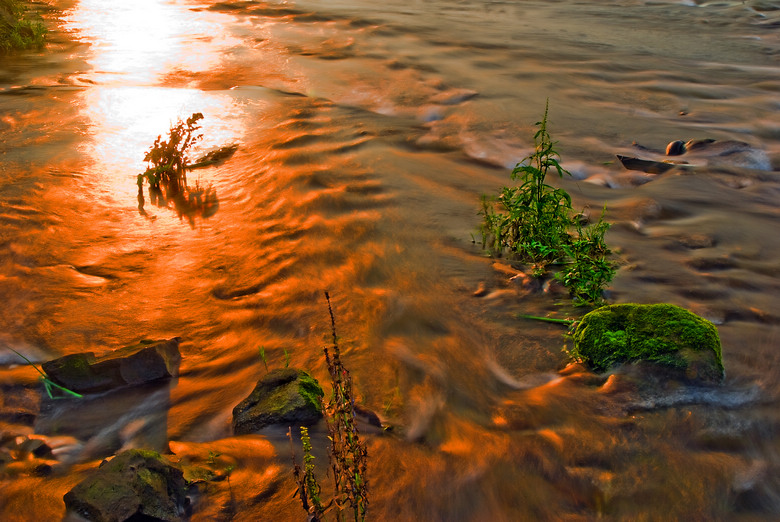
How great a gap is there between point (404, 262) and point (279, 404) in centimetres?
152

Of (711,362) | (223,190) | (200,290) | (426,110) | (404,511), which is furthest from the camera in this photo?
(426,110)

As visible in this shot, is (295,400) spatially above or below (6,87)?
below

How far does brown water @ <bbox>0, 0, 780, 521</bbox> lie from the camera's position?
8.55 ft

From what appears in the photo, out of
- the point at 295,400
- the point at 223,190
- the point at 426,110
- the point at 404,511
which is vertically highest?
the point at 426,110

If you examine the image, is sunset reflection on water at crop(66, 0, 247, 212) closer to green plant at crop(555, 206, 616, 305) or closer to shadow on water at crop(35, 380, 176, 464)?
shadow on water at crop(35, 380, 176, 464)

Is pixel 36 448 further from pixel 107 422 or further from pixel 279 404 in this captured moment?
pixel 279 404

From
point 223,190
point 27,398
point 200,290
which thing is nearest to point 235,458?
point 27,398

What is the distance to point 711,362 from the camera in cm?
298

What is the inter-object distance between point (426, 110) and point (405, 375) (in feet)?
13.6

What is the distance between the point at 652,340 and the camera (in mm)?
3072

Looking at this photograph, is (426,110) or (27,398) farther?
(426,110)

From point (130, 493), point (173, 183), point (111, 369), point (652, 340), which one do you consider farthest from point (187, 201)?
point (652, 340)

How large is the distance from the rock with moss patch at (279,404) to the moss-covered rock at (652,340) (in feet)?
4.56

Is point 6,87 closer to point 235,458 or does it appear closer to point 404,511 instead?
point 235,458
